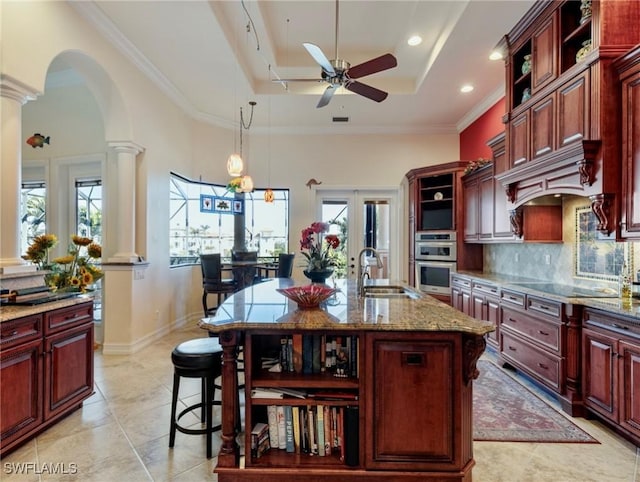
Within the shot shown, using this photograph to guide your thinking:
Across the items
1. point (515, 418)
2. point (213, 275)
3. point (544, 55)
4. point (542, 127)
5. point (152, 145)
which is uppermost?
point (544, 55)

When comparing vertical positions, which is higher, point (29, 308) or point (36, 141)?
point (36, 141)

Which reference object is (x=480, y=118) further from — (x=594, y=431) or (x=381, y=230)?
(x=594, y=431)

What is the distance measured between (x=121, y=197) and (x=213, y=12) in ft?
7.48

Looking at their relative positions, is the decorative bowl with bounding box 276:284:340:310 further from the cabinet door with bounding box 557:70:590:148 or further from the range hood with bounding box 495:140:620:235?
the cabinet door with bounding box 557:70:590:148

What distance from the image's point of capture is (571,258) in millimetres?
3367

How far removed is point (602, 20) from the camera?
242 centimetres

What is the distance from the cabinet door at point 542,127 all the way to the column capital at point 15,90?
418 centimetres

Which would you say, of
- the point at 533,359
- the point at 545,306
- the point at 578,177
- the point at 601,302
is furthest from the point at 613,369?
the point at 578,177

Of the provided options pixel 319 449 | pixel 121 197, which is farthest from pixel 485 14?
pixel 121 197

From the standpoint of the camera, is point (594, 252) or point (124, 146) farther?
point (124, 146)

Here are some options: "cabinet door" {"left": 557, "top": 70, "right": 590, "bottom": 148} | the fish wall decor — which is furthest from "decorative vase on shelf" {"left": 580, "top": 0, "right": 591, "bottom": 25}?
the fish wall decor

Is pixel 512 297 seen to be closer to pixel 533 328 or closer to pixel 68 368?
pixel 533 328

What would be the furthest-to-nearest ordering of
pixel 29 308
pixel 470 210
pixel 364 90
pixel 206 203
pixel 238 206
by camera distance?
pixel 238 206 → pixel 206 203 → pixel 470 210 → pixel 364 90 → pixel 29 308

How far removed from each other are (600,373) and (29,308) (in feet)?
13.0
